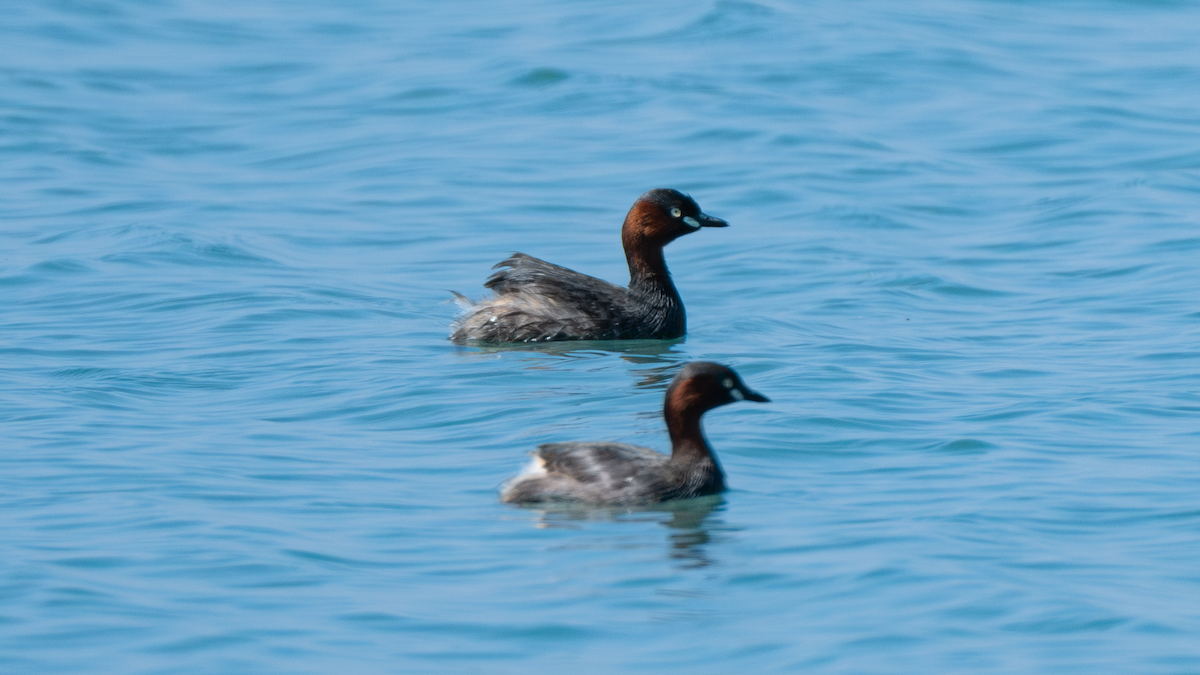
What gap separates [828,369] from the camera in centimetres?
1286

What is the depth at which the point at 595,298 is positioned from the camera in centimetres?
1414

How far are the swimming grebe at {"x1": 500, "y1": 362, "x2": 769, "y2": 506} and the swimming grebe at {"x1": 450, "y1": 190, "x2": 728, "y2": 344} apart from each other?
429 cm

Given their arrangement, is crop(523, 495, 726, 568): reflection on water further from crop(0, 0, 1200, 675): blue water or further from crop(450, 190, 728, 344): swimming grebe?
crop(450, 190, 728, 344): swimming grebe

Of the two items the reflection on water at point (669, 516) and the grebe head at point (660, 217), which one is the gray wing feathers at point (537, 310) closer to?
the grebe head at point (660, 217)

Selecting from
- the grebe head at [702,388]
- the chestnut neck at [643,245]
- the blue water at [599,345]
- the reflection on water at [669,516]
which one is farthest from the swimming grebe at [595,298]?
the reflection on water at [669,516]

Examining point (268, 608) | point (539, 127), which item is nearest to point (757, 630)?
point (268, 608)

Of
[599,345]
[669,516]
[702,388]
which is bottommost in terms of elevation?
[669,516]

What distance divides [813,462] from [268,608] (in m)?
3.74

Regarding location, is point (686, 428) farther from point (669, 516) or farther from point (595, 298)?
point (595, 298)

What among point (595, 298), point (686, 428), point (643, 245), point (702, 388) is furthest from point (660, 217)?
point (686, 428)

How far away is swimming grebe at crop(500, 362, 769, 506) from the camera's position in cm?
941

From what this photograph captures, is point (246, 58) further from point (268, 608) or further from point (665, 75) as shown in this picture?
point (268, 608)

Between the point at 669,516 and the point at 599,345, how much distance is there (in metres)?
4.93

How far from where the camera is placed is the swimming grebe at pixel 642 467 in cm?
941
